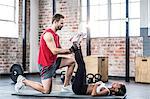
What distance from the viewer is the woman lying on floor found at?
4.76 m

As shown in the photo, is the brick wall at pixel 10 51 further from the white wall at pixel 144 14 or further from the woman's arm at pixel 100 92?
the woman's arm at pixel 100 92

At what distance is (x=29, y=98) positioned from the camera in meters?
4.76

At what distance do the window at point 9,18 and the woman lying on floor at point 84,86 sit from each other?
496cm

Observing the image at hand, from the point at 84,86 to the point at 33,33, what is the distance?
5523 millimetres

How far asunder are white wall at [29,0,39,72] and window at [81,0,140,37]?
1692mm

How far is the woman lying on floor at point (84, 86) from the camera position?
15.6 feet

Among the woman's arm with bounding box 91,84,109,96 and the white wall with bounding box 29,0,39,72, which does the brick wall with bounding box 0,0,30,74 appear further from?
the woman's arm with bounding box 91,84,109,96

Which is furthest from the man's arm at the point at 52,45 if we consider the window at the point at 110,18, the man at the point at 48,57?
the window at the point at 110,18

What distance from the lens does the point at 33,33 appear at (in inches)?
399

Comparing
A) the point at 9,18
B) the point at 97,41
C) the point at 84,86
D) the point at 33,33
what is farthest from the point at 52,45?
the point at 33,33

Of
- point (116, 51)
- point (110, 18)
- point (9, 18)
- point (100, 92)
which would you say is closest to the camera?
point (100, 92)

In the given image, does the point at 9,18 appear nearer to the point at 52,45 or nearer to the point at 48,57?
the point at 48,57

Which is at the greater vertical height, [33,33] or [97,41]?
[33,33]

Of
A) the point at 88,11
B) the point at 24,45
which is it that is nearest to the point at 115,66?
the point at 88,11
